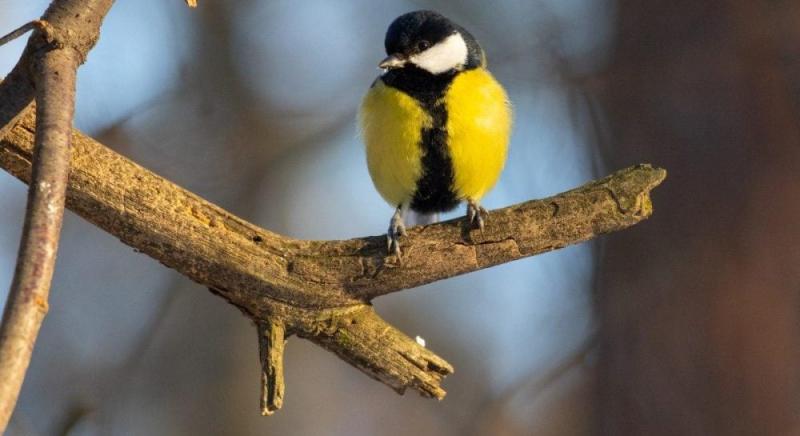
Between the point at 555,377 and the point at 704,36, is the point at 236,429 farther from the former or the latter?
the point at 704,36

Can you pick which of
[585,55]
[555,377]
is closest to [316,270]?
[555,377]

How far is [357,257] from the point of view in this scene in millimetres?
1857

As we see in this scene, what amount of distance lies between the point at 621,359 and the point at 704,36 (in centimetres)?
117

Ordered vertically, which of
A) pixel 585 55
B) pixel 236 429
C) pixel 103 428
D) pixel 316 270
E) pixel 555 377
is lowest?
pixel 316 270

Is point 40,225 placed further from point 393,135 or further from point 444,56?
point 444,56

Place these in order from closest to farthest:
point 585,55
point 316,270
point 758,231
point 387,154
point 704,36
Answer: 1. point 316,270
2. point 387,154
3. point 758,231
4. point 704,36
5. point 585,55

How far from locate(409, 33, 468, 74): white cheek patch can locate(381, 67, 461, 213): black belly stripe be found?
28 mm

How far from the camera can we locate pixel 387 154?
231 cm

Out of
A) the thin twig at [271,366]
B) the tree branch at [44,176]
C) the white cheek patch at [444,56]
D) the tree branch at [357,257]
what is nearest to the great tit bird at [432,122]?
the white cheek patch at [444,56]

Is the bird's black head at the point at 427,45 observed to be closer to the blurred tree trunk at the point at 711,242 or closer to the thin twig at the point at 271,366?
the thin twig at the point at 271,366

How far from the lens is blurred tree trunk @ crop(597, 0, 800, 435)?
116 inches

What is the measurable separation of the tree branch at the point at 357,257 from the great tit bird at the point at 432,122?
30cm

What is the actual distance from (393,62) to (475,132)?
300 millimetres

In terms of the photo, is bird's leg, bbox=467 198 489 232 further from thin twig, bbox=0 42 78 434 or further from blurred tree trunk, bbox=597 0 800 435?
blurred tree trunk, bbox=597 0 800 435
